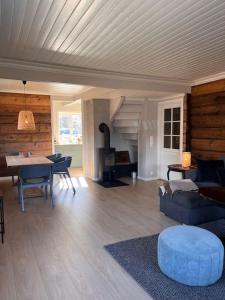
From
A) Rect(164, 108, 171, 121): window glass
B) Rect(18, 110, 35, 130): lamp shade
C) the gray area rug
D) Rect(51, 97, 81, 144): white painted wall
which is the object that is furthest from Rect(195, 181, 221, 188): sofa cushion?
Rect(51, 97, 81, 144): white painted wall

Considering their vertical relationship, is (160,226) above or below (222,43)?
below

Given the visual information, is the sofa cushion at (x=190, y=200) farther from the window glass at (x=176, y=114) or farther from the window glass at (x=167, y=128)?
the window glass at (x=167, y=128)

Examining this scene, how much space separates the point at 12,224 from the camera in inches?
137

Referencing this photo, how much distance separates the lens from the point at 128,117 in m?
6.20

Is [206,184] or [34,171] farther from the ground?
[34,171]

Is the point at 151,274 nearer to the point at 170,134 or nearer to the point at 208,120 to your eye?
the point at 208,120

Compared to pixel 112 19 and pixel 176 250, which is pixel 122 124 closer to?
pixel 112 19

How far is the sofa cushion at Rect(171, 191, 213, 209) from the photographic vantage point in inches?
131

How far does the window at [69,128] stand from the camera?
29.2 ft

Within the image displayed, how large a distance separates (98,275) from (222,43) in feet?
9.91

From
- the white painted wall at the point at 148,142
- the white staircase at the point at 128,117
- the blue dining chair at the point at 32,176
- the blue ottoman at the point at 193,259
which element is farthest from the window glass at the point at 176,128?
the blue ottoman at the point at 193,259

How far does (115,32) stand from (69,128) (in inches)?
263

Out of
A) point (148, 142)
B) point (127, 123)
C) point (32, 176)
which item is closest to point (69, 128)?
point (127, 123)

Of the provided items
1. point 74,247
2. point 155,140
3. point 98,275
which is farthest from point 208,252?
point 155,140
